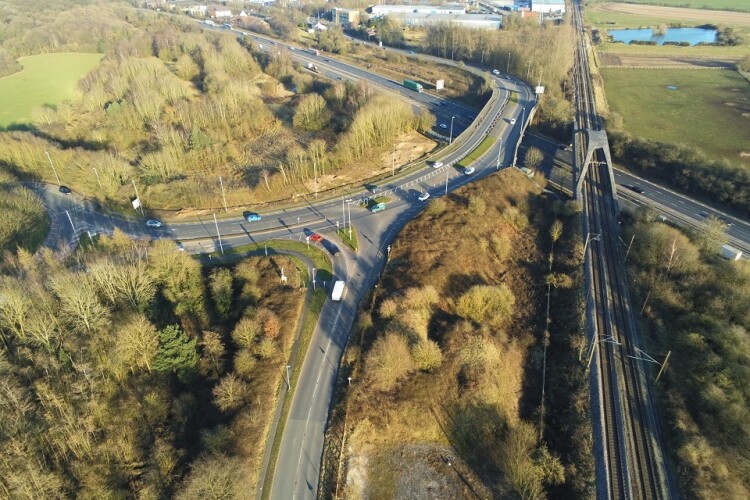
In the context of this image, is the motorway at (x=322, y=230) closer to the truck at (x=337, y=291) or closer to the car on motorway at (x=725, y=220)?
the truck at (x=337, y=291)

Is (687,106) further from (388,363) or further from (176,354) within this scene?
(176,354)

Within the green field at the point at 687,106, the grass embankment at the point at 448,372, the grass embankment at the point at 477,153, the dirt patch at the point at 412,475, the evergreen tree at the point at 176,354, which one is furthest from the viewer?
the green field at the point at 687,106

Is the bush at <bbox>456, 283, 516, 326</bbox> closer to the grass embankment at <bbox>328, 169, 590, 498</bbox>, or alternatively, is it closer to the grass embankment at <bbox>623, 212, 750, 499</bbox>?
the grass embankment at <bbox>328, 169, 590, 498</bbox>

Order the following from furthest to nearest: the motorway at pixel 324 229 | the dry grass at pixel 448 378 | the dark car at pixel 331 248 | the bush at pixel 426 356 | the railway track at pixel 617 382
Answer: the dark car at pixel 331 248 → the bush at pixel 426 356 → the motorway at pixel 324 229 → the dry grass at pixel 448 378 → the railway track at pixel 617 382

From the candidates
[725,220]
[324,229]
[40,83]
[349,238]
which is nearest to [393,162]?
[324,229]

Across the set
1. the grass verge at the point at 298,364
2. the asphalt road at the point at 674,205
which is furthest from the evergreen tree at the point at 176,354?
the asphalt road at the point at 674,205
